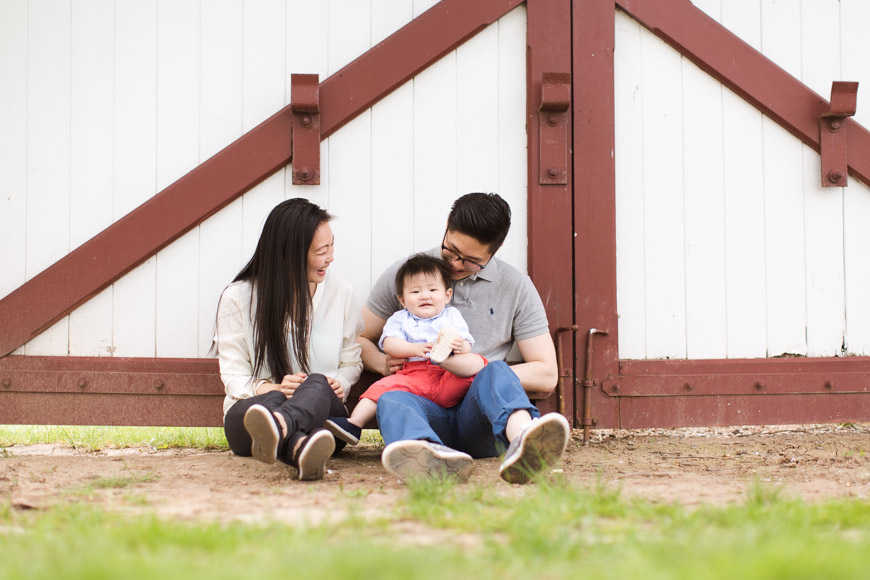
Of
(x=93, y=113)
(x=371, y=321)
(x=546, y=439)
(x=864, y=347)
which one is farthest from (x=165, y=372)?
(x=864, y=347)

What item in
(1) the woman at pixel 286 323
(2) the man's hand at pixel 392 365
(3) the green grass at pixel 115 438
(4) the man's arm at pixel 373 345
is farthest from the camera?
(3) the green grass at pixel 115 438

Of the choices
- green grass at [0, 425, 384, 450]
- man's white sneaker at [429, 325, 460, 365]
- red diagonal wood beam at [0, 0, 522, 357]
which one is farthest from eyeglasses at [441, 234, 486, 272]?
green grass at [0, 425, 384, 450]

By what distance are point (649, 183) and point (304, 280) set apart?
1673 mm

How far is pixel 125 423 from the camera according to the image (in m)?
3.44

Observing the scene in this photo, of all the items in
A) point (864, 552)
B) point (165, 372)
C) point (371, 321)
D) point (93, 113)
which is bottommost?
point (864, 552)

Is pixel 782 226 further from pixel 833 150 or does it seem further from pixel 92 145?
pixel 92 145

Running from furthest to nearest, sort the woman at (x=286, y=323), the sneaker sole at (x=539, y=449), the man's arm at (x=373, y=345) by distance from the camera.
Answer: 1. the man's arm at (x=373, y=345)
2. the woman at (x=286, y=323)
3. the sneaker sole at (x=539, y=449)

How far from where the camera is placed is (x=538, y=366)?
3166 mm

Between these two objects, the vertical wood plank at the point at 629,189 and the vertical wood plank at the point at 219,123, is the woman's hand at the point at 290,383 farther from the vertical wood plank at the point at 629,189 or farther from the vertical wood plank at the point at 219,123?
the vertical wood plank at the point at 629,189

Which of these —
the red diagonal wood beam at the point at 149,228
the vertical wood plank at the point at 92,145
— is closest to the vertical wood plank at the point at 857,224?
the red diagonal wood beam at the point at 149,228

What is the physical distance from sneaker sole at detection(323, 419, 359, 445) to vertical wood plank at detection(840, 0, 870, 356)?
2.39 meters

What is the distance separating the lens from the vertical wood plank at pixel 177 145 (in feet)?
11.4

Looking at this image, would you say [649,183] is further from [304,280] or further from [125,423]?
[125,423]

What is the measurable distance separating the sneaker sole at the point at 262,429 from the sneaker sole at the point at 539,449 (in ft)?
2.47
